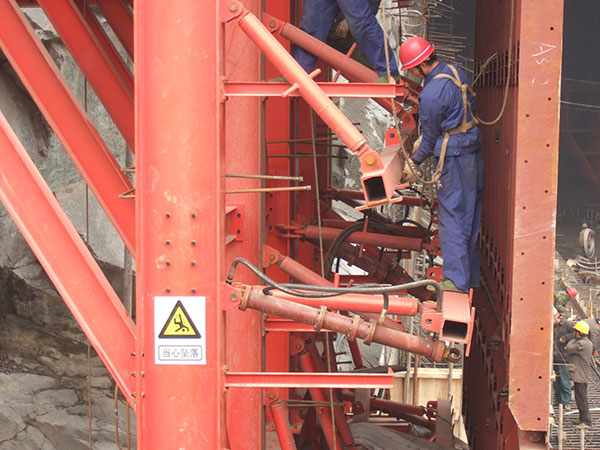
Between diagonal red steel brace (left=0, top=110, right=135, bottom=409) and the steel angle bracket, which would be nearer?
diagonal red steel brace (left=0, top=110, right=135, bottom=409)

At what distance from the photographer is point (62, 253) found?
5.70 m

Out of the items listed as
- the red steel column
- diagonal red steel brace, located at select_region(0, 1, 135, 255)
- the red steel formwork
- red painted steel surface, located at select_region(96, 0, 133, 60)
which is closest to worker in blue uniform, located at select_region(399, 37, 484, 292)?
the red steel formwork

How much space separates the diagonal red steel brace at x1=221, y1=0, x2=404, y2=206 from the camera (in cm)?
521

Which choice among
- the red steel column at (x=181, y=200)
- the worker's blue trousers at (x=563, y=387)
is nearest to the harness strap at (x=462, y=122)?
the red steel column at (x=181, y=200)

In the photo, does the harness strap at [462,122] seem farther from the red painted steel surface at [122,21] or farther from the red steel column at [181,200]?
the red painted steel surface at [122,21]

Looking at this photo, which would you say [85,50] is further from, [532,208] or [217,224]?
[532,208]

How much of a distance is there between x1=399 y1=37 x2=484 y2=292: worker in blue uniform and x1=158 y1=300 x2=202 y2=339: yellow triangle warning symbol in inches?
78.4

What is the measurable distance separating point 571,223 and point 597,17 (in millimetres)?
8670

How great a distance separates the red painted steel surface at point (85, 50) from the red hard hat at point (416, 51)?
2984 millimetres

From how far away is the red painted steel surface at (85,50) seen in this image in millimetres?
8078

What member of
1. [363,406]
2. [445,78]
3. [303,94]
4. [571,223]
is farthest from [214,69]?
[571,223]

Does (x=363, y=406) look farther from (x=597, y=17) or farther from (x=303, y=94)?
(x=597, y=17)

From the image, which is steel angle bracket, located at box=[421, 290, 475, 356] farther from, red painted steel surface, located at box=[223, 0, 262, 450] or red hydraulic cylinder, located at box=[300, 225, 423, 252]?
red hydraulic cylinder, located at box=[300, 225, 423, 252]

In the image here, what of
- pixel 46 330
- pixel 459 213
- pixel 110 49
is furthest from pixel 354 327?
pixel 46 330
